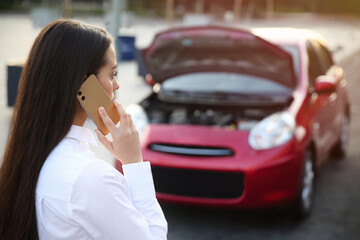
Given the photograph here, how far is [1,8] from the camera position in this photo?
164ft

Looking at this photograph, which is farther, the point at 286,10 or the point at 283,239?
the point at 286,10

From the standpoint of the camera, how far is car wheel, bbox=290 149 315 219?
4.76 meters

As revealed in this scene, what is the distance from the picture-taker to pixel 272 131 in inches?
185

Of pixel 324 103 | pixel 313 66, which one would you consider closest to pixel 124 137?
pixel 324 103

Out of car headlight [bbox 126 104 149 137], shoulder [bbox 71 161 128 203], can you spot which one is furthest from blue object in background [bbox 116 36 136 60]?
shoulder [bbox 71 161 128 203]

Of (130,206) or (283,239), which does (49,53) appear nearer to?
(130,206)

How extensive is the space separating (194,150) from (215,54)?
4.33 feet

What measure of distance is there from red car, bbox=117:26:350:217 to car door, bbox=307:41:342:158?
0.01 m

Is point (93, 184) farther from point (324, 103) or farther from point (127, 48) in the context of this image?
point (127, 48)

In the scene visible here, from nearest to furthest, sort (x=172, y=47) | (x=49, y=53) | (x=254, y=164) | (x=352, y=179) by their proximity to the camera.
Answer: (x=49, y=53) → (x=254, y=164) → (x=172, y=47) → (x=352, y=179)

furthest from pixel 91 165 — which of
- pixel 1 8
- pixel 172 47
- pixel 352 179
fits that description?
pixel 1 8

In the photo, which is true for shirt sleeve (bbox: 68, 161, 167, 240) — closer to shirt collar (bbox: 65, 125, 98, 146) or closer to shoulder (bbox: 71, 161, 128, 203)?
shoulder (bbox: 71, 161, 128, 203)

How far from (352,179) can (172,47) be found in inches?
96.6

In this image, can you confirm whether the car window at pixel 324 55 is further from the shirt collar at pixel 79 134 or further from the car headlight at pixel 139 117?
the shirt collar at pixel 79 134
